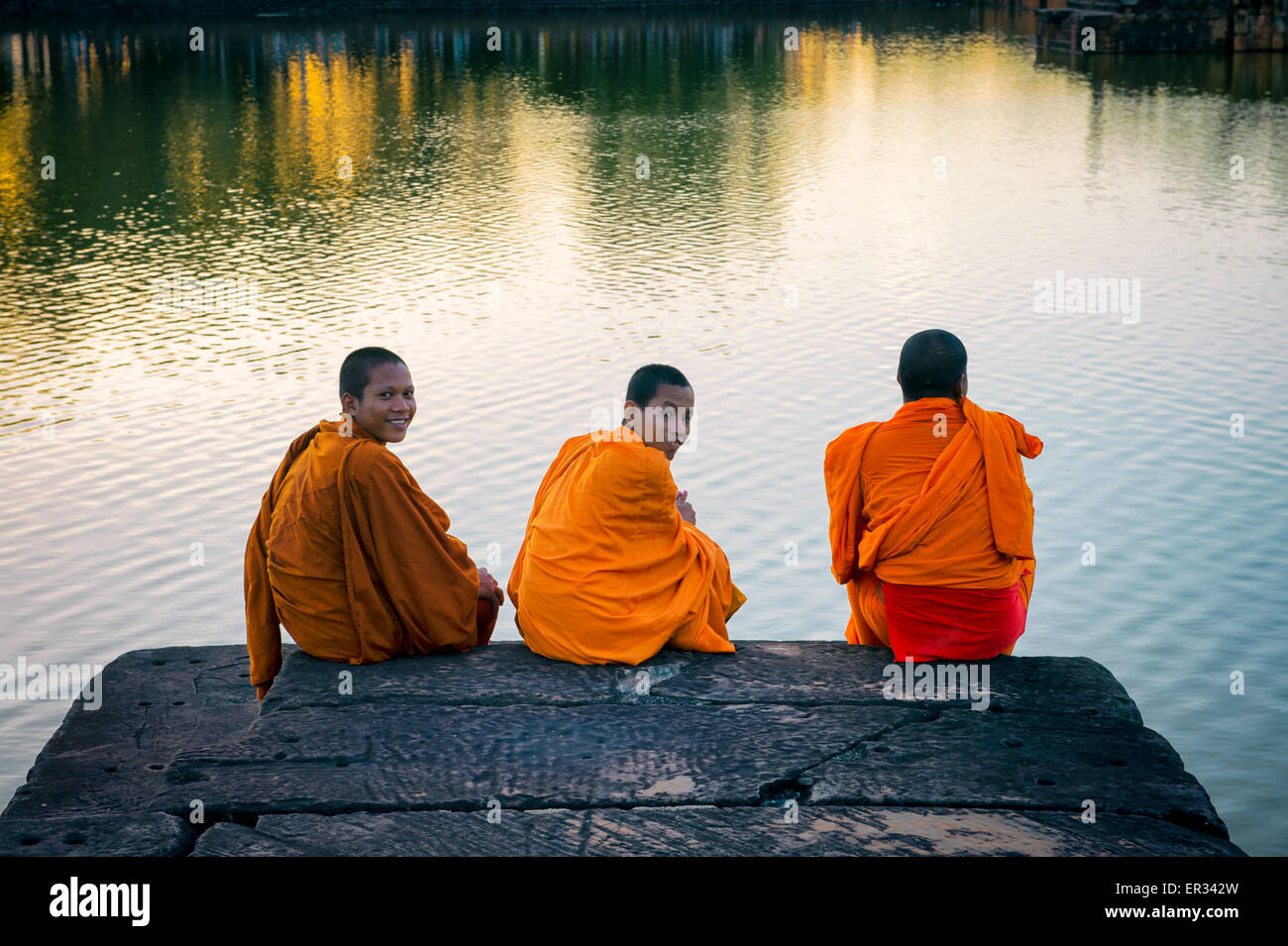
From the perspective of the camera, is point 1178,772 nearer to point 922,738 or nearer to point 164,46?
point 922,738

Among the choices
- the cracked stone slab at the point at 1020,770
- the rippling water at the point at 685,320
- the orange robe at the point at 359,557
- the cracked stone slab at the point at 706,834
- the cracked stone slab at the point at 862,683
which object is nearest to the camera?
the cracked stone slab at the point at 706,834

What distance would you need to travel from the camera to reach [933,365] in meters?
4.07

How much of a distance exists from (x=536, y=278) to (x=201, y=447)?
4.43 m

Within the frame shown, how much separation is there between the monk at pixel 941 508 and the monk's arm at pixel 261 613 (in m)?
1.70

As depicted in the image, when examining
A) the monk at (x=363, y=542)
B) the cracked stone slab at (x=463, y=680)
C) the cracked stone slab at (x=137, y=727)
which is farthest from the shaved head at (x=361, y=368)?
the cracked stone slab at (x=137, y=727)

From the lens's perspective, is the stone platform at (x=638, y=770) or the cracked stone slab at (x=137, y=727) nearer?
the stone platform at (x=638, y=770)

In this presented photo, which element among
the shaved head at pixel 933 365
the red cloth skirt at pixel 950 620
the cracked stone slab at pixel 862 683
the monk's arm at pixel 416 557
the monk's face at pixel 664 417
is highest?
the shaved head at pixel 933 365

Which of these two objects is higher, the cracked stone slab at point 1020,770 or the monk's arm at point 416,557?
the monk's arm at point 416,557

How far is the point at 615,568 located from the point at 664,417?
0.45 metres

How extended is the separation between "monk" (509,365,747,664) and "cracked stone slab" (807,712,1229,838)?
818 millimetres

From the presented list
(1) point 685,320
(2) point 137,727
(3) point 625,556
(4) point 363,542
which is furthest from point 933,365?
(1) point 685,320

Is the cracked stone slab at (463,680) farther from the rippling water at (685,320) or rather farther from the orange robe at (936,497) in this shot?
the rippling water at (685,320)

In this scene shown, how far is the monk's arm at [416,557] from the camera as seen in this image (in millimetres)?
3982
